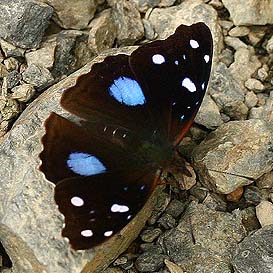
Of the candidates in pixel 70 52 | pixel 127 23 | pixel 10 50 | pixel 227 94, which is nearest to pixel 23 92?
pixel 10 50

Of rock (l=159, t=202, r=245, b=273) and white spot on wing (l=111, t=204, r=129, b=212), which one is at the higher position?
white spot on wing (l=111, t=204, r=129, b=212)

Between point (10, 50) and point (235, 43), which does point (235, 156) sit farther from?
point (10, 50)

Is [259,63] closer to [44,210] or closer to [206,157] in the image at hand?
[206,157]

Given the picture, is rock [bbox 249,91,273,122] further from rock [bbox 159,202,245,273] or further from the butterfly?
the butterfly

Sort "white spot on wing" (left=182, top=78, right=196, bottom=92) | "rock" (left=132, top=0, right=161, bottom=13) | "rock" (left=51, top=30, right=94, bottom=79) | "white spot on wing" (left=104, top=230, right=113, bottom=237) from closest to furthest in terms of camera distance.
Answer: "white spot on wing" (left=104, top=230, right=113, bottom=237), "white spot on wing" (left=182, top=78, right=196, bottom=92), "rock" (left=51, top=30, right=94, bottom=79), "rock" (left=132, top=0, right=161, bottom=13)

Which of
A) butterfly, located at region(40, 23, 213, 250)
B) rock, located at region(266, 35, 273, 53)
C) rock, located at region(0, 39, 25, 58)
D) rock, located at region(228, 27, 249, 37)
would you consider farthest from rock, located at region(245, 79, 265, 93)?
rock, located at region(0, 39, 25, 58)

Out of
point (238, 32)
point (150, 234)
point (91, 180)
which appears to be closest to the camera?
point (91, 180)
